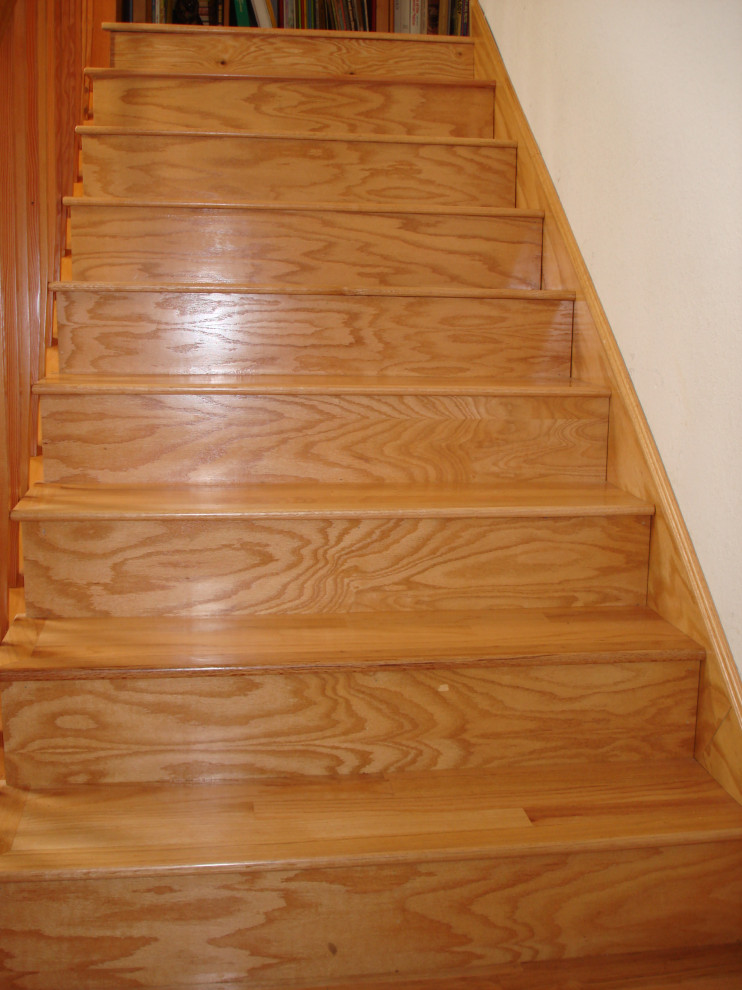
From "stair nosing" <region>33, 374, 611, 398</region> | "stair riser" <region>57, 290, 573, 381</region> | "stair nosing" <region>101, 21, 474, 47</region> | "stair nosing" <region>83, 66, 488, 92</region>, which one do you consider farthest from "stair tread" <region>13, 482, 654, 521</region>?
"stair nosing" <region>101, 21, 474, 47</region>

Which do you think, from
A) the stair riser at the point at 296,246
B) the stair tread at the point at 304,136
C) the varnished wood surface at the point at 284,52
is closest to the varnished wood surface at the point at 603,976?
the stair riser at the point at 296,246

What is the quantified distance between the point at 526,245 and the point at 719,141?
0.68 meters

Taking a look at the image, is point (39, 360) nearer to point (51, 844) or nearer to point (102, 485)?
point (102, 485)

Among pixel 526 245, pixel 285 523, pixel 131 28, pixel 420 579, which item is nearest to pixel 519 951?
pixel 420 579

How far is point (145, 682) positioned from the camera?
3.44 feet

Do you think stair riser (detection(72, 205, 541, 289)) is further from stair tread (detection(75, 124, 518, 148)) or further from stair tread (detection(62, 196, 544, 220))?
stair tread (detection(75, 124, 518, 148))

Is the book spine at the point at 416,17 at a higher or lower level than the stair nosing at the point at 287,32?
higher

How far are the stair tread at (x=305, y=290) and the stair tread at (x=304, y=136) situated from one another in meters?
0.44

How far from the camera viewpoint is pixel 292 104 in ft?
6.58

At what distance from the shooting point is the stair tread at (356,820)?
92 cm

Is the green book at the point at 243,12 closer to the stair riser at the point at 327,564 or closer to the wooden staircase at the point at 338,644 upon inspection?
the wooden staircase at the point at 338,644

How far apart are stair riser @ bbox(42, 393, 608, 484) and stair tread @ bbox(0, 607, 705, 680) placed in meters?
0.25

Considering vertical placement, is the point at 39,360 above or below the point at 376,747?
above

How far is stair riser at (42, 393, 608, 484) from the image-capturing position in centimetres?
133
